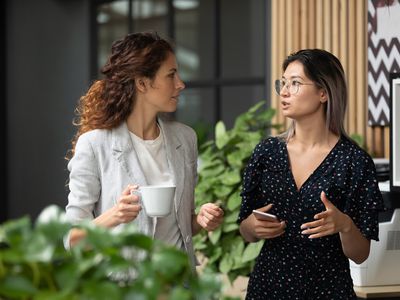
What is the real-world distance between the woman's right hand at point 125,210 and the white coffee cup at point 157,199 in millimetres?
58

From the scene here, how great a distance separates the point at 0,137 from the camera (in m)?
7.19

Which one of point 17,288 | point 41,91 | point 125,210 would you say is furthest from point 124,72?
point 41,91

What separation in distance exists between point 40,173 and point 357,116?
331 centimetres

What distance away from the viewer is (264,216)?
2.32m

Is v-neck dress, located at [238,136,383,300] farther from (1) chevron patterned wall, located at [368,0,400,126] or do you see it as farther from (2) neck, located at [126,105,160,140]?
(1) chevron patterned wall, located at [368,0,400,126]

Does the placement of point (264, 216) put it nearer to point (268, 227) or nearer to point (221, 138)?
point (268, 227)

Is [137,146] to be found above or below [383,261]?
above

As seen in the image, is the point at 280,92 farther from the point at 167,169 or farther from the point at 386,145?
the point at 386,145

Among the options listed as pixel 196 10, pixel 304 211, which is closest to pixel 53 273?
pixel 304 211

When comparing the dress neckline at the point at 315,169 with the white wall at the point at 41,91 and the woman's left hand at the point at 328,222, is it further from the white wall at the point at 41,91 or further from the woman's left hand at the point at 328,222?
the white wall at the point at 41,91

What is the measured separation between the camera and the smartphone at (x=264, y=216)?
229 cm

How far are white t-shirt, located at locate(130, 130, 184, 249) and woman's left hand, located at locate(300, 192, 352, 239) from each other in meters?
0.35

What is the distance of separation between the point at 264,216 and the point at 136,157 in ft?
1.27

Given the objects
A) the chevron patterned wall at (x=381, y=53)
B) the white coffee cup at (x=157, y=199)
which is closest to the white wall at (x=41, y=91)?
the chevron patterned wall at (x=381, y=53)
